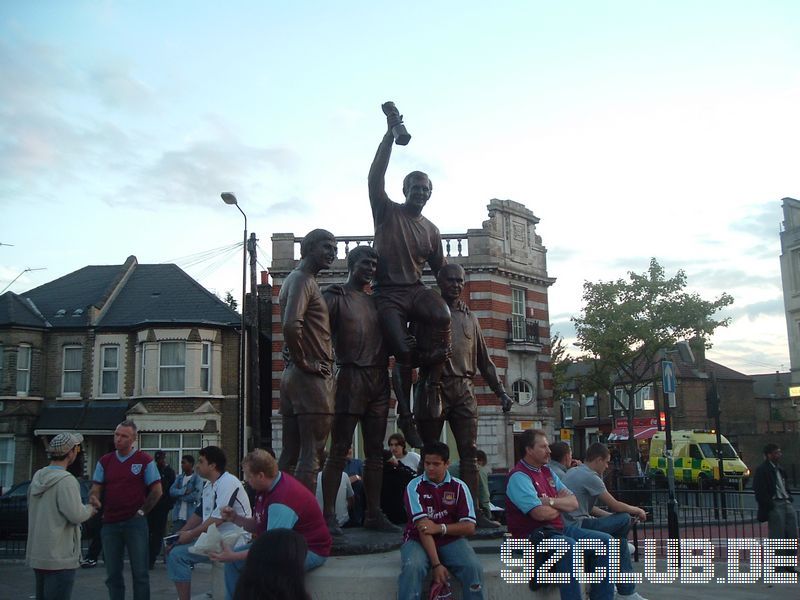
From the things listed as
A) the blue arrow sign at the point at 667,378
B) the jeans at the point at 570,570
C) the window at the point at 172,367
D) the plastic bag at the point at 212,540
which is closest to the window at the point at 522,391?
the window at the point at 172,367

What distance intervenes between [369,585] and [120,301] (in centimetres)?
3265

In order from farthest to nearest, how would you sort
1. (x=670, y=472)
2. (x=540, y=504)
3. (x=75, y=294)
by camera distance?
(x=75, y=294) < (x=670, y=472) < (x=540, y=504)

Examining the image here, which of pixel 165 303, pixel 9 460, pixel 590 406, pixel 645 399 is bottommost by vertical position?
pixel 9 460

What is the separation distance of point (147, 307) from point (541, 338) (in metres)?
18.0

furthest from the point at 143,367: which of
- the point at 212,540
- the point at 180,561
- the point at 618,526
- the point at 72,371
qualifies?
the point at 618,526

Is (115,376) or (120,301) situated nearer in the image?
(115,376)

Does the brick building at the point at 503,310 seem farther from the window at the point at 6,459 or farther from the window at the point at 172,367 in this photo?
the window at the point at 6,459

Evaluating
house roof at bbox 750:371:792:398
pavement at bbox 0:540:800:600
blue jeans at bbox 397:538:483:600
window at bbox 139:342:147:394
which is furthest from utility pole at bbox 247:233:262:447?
house roof at bbox 750:371:792:398

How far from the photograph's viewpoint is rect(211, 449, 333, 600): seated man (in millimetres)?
5496

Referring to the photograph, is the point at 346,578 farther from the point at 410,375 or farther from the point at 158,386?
the point at 158,386

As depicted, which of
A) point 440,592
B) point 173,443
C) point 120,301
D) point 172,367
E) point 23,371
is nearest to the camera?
point 440,592

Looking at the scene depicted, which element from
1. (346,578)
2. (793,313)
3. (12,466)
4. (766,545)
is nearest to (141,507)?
(346,578)

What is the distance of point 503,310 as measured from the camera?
118ft

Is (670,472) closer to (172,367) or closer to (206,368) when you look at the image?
(206,368)
